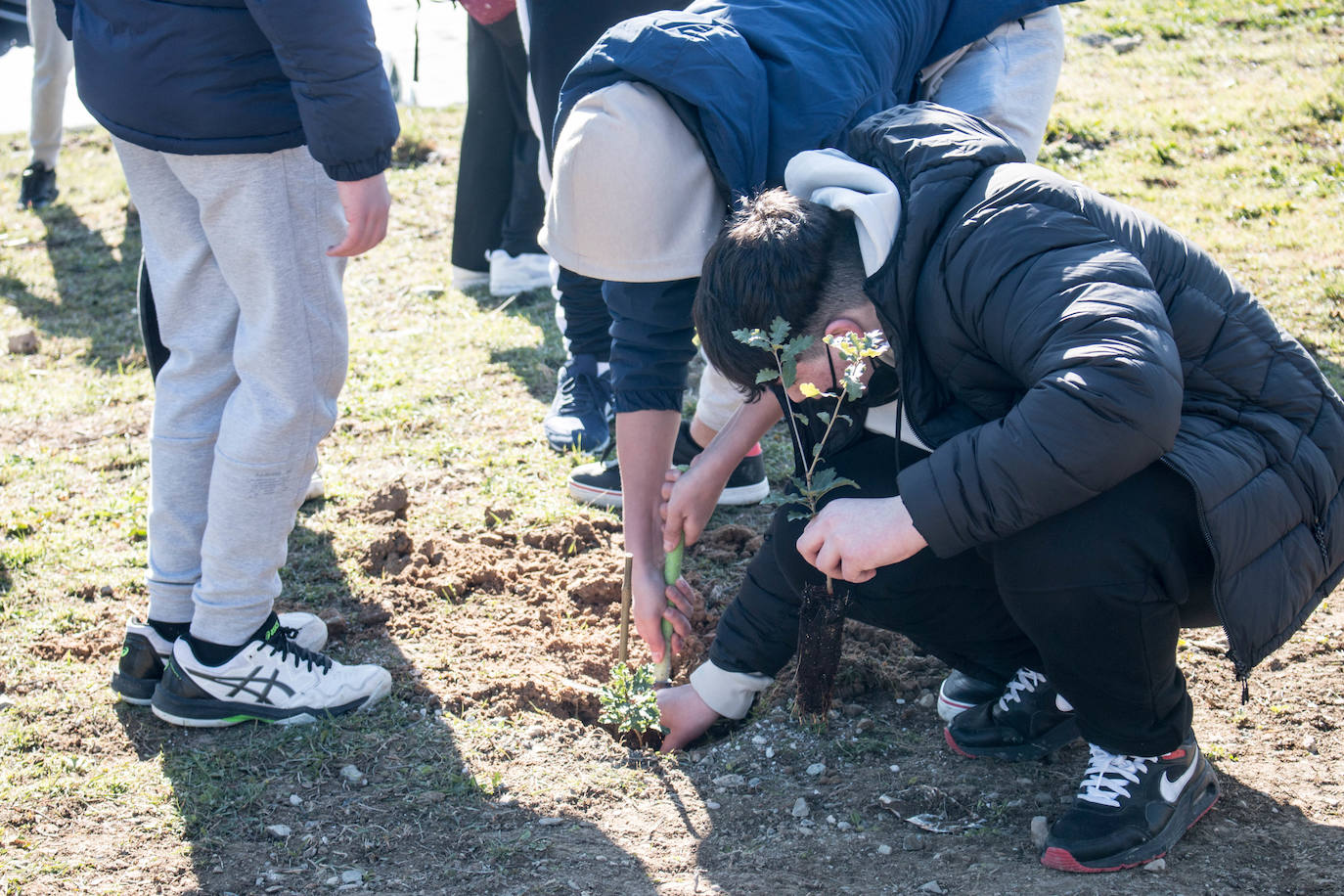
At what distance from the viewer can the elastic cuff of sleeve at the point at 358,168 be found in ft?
6.83

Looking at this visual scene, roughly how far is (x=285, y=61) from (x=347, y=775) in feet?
4.36

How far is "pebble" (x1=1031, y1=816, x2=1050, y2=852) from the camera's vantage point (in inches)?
79.0

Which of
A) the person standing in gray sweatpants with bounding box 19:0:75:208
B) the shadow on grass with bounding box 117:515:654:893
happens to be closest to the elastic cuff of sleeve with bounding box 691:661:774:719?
the shadow on grass with bounding box 117:515:654:893

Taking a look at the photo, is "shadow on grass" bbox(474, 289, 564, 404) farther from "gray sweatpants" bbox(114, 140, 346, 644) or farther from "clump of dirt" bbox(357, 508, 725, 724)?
"gray sweatpants" bbox(114, 140, 346, 644)

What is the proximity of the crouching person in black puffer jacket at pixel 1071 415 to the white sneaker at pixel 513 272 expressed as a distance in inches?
127

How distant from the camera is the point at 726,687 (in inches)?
95.0

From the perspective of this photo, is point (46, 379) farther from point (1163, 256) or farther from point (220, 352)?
point (1163, 256)

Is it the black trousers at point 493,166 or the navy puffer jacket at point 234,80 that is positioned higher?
the navy puffer jacket at point 234,80

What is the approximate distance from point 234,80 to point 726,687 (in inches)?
57.5

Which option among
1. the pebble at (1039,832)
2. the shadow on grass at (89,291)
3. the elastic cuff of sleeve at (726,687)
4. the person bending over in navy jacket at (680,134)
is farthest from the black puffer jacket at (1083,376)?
the shadow on grass at (89,291)

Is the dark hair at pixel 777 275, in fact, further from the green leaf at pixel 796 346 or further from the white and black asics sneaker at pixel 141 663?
the white and black asics sneaker at pixel 141 663

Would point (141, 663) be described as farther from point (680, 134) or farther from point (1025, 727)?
point (1025, 727)


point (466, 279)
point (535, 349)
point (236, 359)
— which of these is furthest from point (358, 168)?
point (466, 279)

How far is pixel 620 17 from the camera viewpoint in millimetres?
3342
